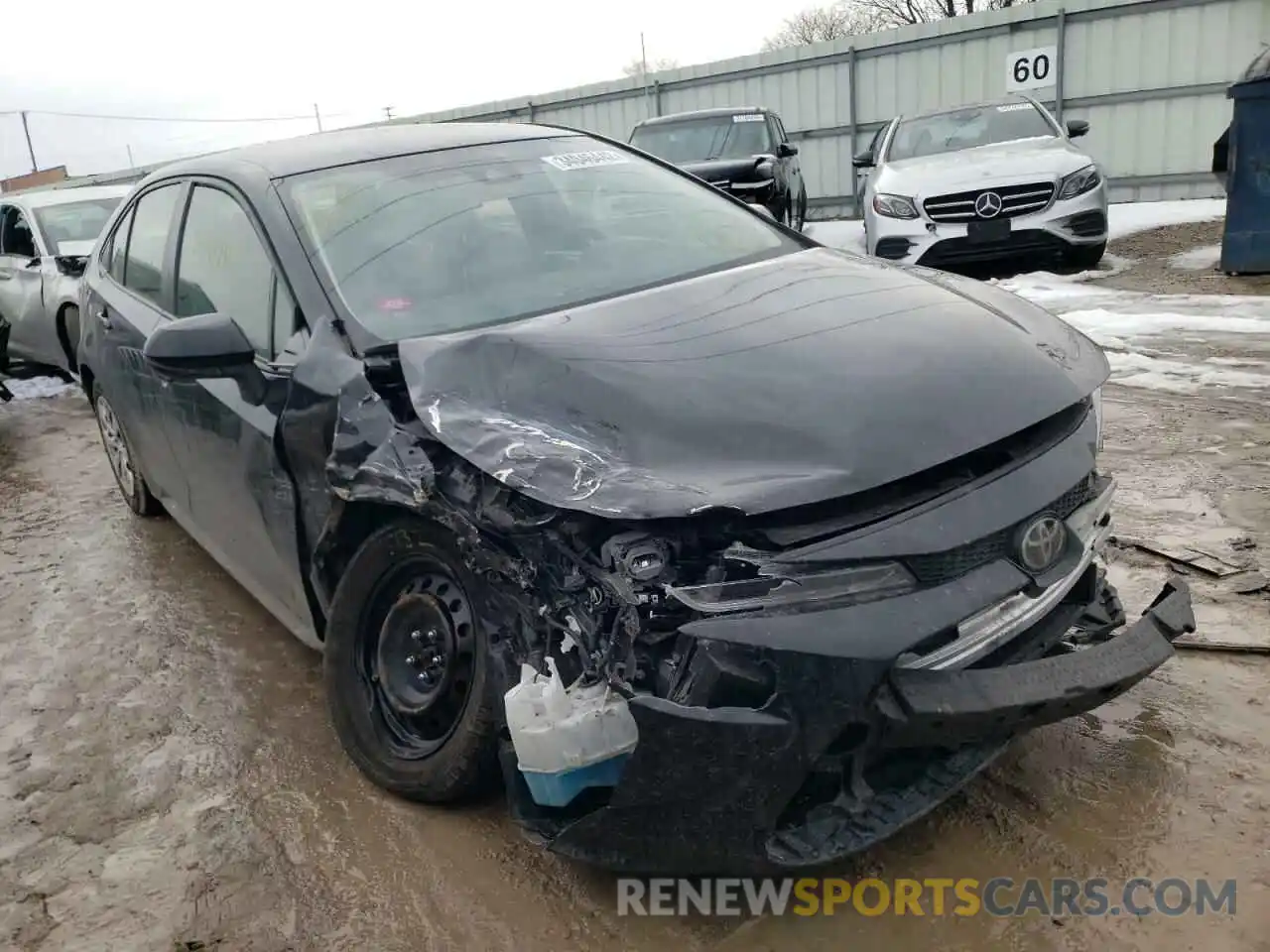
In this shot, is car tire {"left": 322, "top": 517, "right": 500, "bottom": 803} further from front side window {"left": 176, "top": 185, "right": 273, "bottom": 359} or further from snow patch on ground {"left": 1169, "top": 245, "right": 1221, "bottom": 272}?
snow patch on ground {"left": 1169, "top": 245, "right": 1221, "bottom": 272}

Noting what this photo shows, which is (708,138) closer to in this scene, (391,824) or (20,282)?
(20,282)

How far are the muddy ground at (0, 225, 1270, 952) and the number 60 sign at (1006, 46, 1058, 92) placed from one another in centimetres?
1214

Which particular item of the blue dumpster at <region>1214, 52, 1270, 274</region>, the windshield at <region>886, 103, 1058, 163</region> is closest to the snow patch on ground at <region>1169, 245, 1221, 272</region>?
the blue dumpster at <region>1214, 52, 1270, 274</region>

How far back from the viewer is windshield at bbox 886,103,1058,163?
9.86m

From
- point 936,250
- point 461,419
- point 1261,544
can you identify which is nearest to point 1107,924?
point 461,419

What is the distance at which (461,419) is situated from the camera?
2.23 m

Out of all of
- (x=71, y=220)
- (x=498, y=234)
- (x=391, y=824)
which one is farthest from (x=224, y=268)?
(x=71, y=220)

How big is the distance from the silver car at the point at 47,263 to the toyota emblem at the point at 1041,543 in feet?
25.0

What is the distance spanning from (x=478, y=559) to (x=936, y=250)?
762cm

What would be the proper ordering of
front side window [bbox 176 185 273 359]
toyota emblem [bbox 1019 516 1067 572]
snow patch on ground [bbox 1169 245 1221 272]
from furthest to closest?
snow patch on ground [bbox 1169 245 1221 272], front side window [bbox 176 185 273 359], toyota emblem [bbox 1019 516 1067 572]

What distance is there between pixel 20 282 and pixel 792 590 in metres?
8.87

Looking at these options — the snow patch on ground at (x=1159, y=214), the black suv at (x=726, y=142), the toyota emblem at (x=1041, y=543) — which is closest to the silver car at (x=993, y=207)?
the black suv at (x=726, y=142)

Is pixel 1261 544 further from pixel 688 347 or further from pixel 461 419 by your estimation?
pixel 461 419

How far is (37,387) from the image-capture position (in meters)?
9.12
